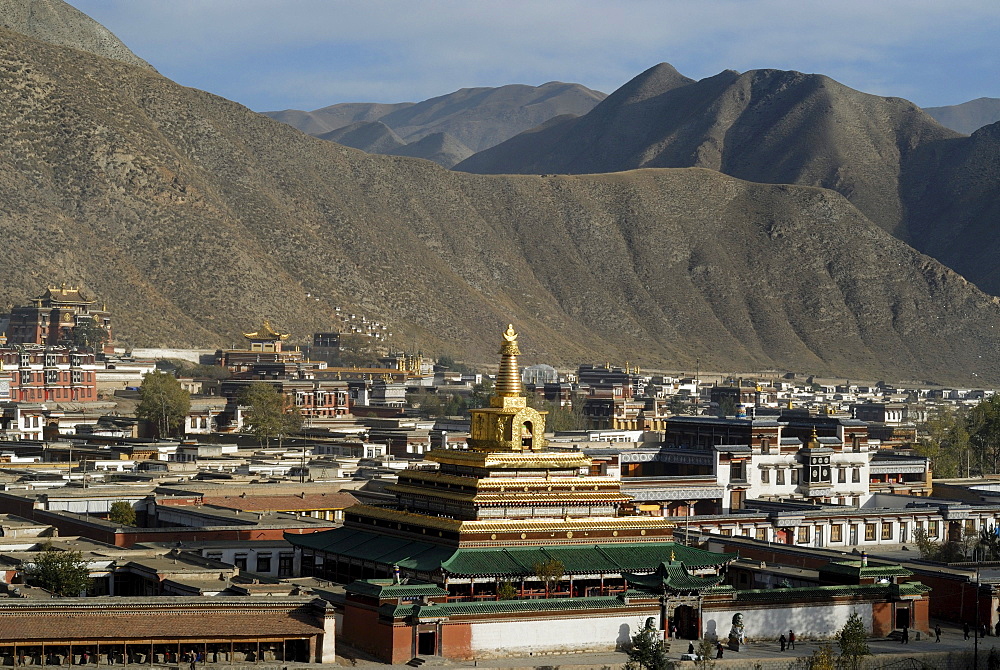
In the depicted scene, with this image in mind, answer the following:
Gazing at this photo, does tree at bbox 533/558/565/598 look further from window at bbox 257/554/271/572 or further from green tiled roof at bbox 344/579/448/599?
window at bbox 257/554/271/572

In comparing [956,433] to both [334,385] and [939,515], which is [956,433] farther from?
[334,385]

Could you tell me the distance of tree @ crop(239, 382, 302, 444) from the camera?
137625 millimetres

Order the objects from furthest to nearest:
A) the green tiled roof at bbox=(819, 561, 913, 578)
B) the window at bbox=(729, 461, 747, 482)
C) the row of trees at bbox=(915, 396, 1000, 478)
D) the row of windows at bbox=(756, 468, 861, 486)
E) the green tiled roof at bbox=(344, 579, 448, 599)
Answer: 1. the row of trees at bbox=(915, 396, 1000, 478)
2. the row of windows at bbox=(756, 468, 861, 486)
3. the window at bbox=(729, 461, 747, 482)
4. the green tiled roof at bbox=(819, 561, 913, 578)
5. the green tiled roof at bbox=(344, 579, 448, 599)

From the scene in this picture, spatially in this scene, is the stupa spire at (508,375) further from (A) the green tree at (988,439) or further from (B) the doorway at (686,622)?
(A) the green tree at (988,439)

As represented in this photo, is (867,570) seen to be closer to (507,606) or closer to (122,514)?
(507,606)

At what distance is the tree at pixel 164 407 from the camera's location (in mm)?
146250

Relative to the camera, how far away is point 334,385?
177m

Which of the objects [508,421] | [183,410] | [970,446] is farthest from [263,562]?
[183,410]

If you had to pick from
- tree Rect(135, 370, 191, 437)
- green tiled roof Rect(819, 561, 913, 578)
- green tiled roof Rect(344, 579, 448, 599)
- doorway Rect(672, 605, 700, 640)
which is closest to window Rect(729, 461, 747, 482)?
green tiled roof Rect(819, 561, 913, 578)

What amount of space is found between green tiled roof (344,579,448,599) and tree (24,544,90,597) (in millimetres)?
8156

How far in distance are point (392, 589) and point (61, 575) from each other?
9855 millimetres

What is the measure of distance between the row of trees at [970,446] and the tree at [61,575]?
73389 millimetres

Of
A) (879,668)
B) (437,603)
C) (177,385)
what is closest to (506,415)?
(437,603)

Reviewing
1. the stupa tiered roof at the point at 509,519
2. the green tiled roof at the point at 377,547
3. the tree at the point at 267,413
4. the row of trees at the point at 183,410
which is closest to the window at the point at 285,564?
the green tiled roof at the point at 377,547
